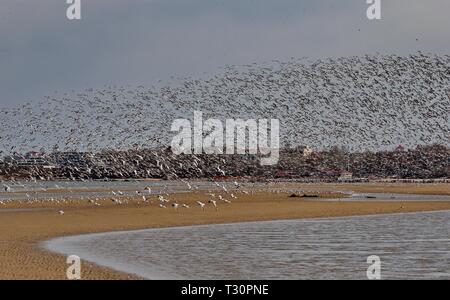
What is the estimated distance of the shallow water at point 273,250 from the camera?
23781mm

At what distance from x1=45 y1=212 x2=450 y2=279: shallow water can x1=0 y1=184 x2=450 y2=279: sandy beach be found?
1.58 meters

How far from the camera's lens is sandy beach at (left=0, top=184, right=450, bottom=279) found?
77.2ft

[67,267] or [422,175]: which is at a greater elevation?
[67,267]

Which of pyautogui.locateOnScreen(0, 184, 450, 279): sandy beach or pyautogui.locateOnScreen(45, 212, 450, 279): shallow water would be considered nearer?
pyautogui.locateOnScreen(0, 184, 450, 279): sandy beach

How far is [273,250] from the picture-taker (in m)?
29.4

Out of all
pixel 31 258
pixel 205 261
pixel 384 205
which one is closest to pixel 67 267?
pixel 31 258

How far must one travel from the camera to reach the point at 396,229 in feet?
128

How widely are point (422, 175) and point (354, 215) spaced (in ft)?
440

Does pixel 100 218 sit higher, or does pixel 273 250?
pixel 273 250

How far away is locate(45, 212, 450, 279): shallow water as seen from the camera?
23781mm

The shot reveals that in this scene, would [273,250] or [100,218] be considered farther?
[100,218]

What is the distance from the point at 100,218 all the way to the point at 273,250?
717 inches
